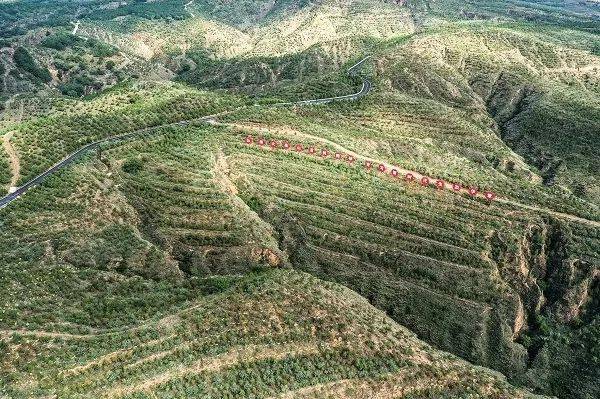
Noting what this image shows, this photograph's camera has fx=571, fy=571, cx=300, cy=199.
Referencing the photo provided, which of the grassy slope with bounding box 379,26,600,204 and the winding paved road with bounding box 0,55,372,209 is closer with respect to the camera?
the winding paved road with bounding box 0,55,372,209

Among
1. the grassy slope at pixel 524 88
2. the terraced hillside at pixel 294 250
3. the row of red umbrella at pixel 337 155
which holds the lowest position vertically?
the terraced hillside at pixel 294 250

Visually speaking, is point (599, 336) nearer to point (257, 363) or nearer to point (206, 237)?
point (257, 363)

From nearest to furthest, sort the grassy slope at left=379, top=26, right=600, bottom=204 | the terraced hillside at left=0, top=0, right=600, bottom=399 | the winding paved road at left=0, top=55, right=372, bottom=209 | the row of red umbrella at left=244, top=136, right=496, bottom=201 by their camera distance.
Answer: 1. the terraced hillside at left=0, top=0, right=600, bottom=399
2. the winding paved road at left=0, top=55, right=372, bottom=209
3. the row of red umbrella at left=244, top=136, right=496, bottom=201
4. the grassy slope at left=379, top=26, right=600, bottom=204

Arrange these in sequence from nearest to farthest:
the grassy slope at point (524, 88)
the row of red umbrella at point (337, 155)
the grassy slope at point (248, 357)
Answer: the grassy slope at point (248, 357) < the row of red umbrella at point (337, 155) < the grassy slope at point (524, 88)

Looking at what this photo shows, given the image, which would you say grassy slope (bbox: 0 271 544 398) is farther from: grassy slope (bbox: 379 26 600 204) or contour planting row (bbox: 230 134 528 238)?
grassy slope (bbox: 379 26 600 204)

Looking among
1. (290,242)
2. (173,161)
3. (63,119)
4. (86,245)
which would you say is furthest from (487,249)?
(63,119)

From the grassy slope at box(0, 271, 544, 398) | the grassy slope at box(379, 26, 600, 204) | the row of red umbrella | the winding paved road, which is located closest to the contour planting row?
the row of red umbrella

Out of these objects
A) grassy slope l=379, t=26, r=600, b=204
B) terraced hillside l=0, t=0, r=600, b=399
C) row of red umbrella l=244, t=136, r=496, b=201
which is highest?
grassy slope l=379, t=26, r=600, b=204

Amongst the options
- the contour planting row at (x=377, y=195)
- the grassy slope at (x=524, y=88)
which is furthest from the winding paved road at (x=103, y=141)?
the contour planting row at (x=377, y=195)

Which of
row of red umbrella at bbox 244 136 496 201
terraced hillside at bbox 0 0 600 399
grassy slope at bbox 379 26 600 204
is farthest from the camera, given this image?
grassy slope at bbox 379 26 600 204

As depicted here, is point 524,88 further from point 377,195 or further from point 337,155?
point 377,195

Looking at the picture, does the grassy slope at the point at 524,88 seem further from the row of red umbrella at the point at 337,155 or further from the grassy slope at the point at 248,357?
the grassy slope at the point at 248,357
